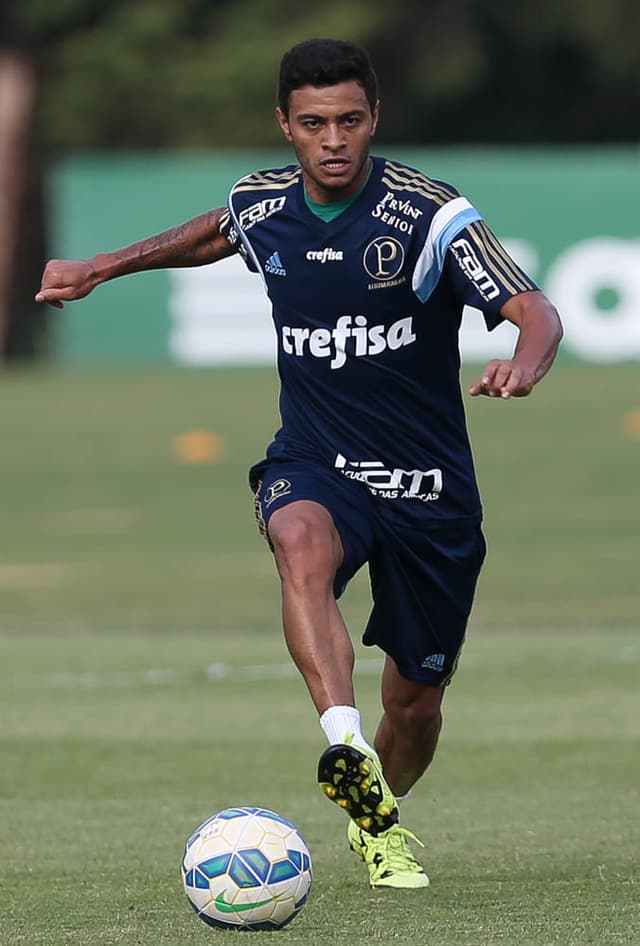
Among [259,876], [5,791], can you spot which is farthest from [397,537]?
[5,791]

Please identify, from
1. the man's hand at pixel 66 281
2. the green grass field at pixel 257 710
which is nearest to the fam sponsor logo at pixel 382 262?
the man's hand at pixel 66 281

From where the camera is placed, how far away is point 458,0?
50281 mm

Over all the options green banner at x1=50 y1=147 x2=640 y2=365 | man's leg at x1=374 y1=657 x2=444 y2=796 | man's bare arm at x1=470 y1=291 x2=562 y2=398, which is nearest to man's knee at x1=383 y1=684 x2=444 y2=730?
man's leg at x1=374 y1=657 x2=444 y2=796

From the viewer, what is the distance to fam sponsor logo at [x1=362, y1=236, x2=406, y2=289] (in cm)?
678

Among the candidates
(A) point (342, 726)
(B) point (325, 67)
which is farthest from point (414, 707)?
(B) point (325, 67)

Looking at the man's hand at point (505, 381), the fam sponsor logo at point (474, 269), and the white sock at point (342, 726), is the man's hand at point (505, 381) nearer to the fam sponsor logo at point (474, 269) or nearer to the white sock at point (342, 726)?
the fam sponsor logo at point (474, 269)

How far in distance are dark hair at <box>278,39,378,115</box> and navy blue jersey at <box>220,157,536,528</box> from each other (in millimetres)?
295

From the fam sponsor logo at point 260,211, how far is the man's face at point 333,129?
271 millimetres

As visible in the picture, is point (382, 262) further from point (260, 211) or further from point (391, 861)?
point (391, 861)

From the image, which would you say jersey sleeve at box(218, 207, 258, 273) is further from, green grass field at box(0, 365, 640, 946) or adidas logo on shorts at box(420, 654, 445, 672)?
green grass field at box(0, 365, 640, 946)

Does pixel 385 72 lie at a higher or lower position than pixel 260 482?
higher

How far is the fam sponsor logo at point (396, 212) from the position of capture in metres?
6.76

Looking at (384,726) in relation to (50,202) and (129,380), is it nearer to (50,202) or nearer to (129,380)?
(129,380)

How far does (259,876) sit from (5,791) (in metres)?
2.93
